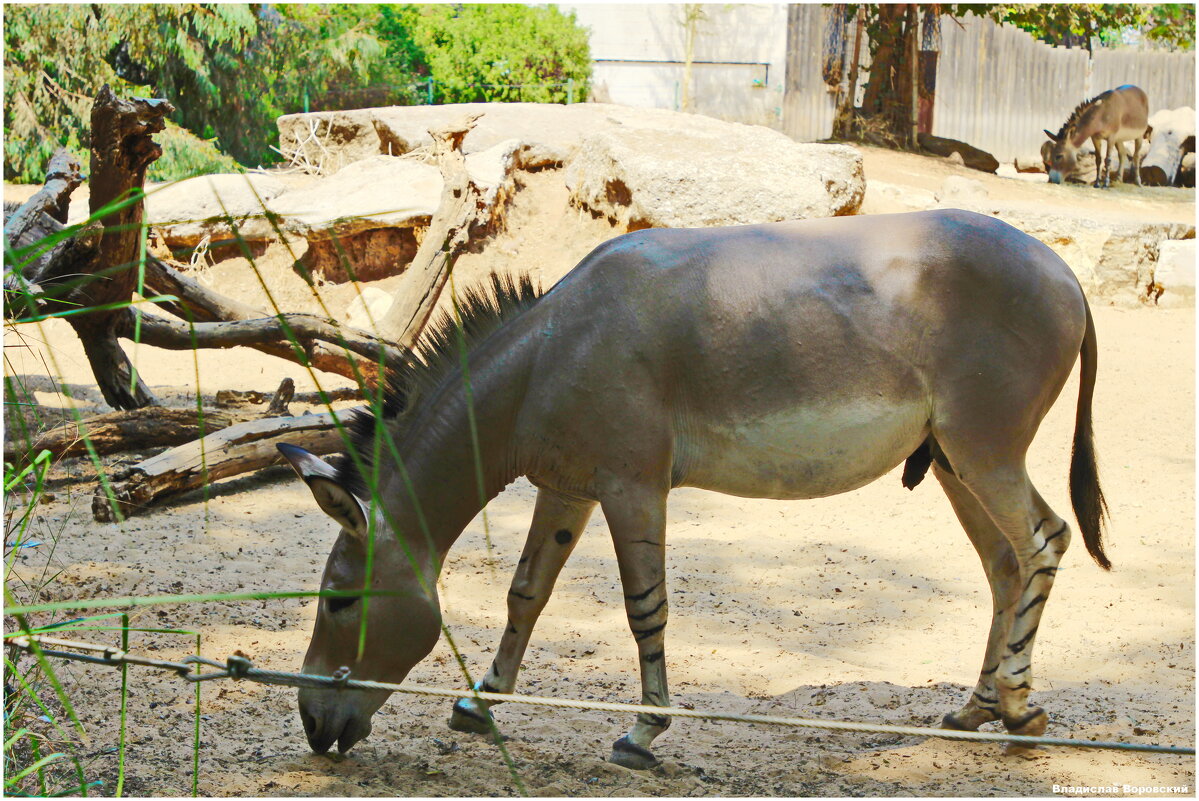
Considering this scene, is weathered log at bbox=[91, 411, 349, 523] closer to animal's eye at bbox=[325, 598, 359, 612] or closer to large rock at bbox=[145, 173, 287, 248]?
animal's eye at bbox=[325, 598, 359, 612]

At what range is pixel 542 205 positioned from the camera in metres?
11.6

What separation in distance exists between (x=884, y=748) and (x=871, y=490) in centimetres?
362

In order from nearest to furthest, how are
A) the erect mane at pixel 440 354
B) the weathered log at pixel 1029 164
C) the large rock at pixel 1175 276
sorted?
the erect mane at pixel 440 354 → the large rock at pixel 1175 276 → the weathered log at pixel 1029 164

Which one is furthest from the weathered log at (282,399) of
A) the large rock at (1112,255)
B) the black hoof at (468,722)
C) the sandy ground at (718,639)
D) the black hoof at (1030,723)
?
the large rock at (1112,255)

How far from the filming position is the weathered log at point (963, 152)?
18.8 metres

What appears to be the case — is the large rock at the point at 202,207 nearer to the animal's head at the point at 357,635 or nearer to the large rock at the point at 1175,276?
the animal's head at the point at 357,635

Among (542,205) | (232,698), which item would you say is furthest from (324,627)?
(542,205)

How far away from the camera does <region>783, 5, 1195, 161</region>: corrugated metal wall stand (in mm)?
19891

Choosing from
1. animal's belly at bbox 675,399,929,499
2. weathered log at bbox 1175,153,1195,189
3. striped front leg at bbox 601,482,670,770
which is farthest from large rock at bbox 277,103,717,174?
weathered log at bbox 1175,153,1195,189

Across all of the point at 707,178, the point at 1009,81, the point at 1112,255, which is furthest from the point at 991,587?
the point at 1009,81

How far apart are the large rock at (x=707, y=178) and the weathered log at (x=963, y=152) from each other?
827 centimetres

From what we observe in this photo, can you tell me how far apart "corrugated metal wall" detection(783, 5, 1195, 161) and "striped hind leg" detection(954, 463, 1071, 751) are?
Answer: 1715 cm

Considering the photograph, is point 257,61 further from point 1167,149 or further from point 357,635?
point 1167,149

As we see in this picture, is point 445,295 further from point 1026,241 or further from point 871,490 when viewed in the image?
point 1026,241
